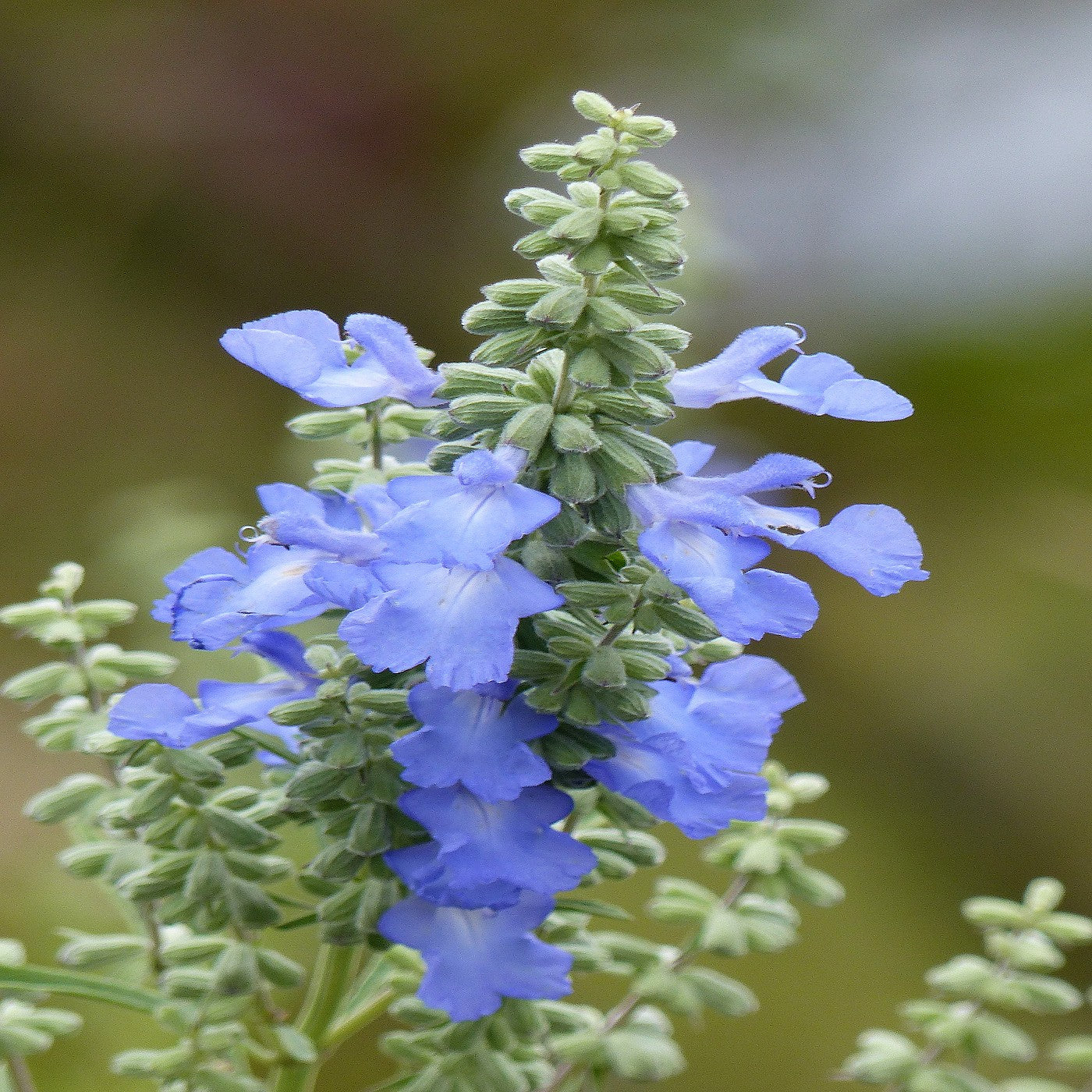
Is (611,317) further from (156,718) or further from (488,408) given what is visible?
(156,718)

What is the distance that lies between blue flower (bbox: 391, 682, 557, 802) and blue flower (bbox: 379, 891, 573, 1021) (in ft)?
0.25

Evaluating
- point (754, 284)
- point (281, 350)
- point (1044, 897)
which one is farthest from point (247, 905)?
point (754, 284)

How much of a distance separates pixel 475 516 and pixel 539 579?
43 mm

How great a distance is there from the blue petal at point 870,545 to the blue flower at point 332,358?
17 centimetres

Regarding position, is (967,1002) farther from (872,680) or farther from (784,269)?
(784,269)

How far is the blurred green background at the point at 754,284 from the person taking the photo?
1722mm

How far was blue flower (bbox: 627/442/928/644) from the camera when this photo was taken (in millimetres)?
469

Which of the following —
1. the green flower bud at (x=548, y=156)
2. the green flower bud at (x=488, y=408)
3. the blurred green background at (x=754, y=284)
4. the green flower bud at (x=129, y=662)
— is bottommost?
the green flower bud at (x=129, y=662)

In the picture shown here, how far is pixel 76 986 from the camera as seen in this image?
0.56 m

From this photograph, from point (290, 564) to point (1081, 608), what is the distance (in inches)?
62.2

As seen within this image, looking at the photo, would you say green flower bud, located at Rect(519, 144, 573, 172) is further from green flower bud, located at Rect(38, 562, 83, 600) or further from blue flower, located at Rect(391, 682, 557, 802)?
green flower bud, located at Rect(38, 562, 83, 600)

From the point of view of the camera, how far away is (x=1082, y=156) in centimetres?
217

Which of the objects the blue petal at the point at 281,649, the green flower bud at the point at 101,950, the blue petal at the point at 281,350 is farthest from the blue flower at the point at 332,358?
the green flower bud at the point at 101,950

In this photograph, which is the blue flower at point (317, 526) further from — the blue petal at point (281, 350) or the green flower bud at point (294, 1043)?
the green flower bud at point (294, 1043)
